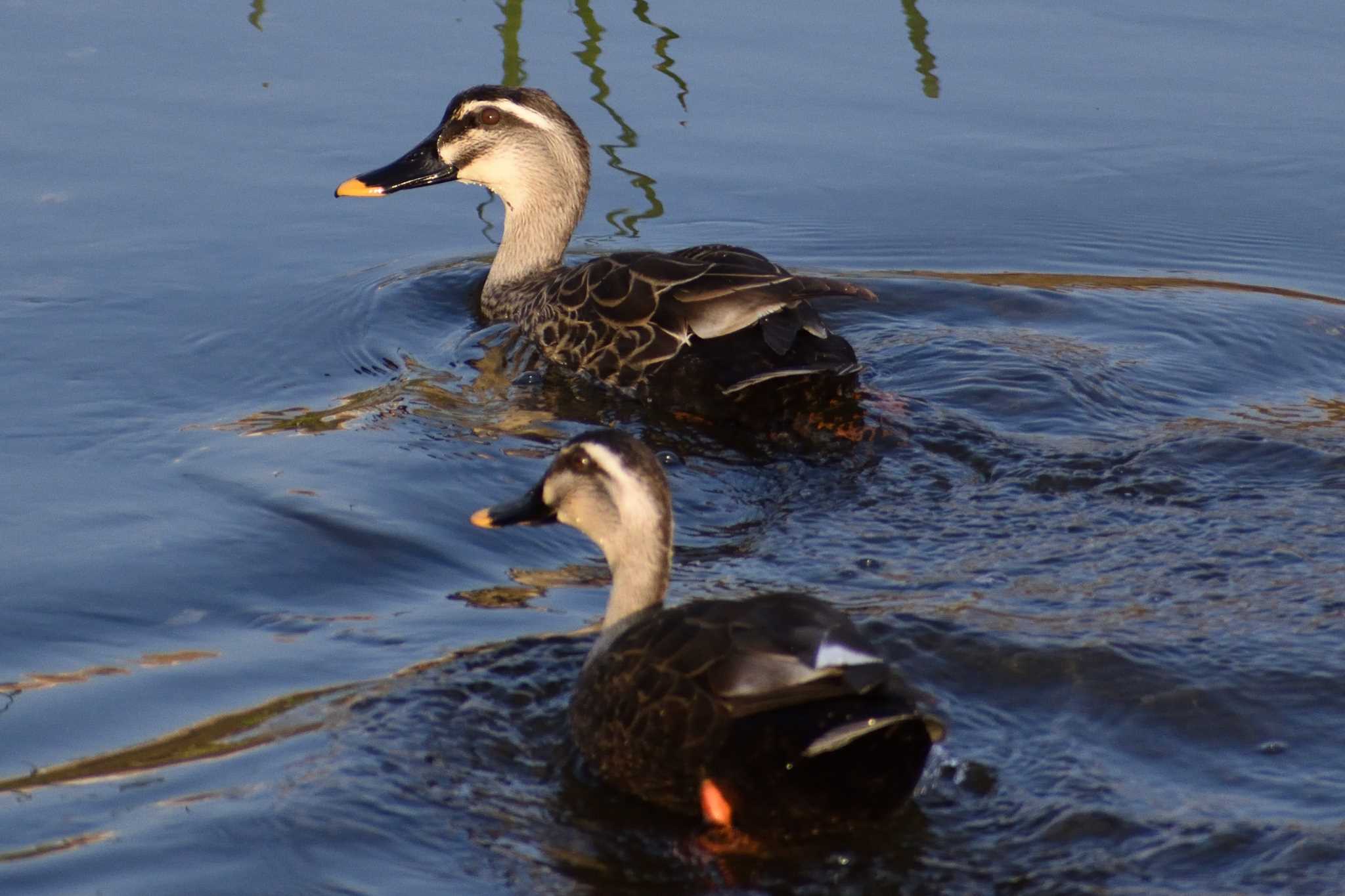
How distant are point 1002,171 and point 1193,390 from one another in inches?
108

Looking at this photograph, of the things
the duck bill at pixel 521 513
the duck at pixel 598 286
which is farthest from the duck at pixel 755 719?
the duck at pixel 598 286

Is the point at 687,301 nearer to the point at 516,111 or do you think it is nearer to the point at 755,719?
the point at 516,111

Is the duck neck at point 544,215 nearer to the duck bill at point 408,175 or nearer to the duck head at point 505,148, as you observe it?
the duck head at point 505,148

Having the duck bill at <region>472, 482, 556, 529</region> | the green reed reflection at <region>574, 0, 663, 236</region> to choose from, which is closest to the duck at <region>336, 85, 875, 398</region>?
the green reed reflection at <region>574, 0, 663, 236</region>

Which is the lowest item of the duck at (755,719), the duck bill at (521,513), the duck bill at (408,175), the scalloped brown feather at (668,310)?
the duck at (755,719)

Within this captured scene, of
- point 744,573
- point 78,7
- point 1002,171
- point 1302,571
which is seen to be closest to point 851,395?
point 744,573

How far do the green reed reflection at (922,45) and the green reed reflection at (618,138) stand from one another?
6.21 feet

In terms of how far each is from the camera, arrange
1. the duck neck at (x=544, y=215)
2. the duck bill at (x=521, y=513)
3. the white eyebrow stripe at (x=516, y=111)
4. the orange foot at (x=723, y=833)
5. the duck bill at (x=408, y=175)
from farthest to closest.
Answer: the duck neck at (x=544, y=215), the white eyebrow stripe at (x=516, y=111), the duck bill at (x=408, y=175), the duck bill at (x=521, y=513), the orange foot at (x=723, y=833)

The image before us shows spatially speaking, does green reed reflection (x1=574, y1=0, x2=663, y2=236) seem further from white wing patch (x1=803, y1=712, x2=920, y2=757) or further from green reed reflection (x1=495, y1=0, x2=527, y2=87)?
white wing patch (x1=803, y1=712, x2=920, y2=757)

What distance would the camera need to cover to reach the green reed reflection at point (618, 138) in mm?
10242

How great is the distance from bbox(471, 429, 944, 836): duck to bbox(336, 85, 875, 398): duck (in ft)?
9.16

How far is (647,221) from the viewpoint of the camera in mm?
10133

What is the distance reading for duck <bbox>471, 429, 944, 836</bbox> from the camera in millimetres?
4621

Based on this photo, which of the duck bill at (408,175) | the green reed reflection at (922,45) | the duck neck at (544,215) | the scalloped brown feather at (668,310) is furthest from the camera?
the green reed reflection at (922,45)
